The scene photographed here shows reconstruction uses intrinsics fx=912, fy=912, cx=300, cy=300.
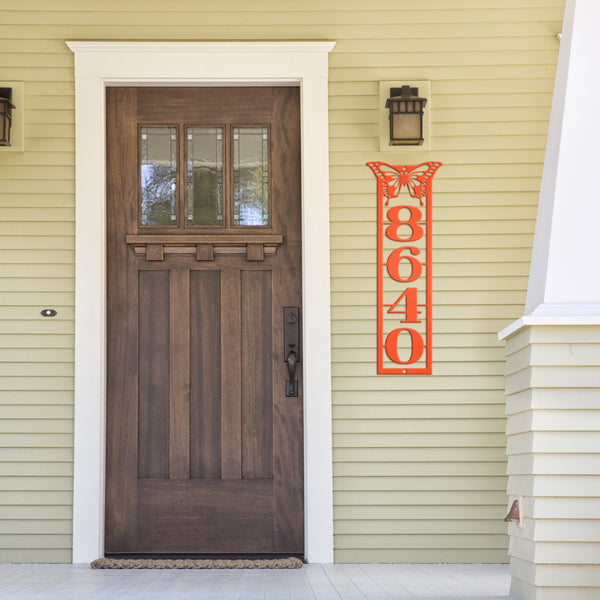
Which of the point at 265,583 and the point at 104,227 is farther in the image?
the point at 104,227

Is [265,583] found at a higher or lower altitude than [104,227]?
lower

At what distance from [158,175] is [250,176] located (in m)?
0.44

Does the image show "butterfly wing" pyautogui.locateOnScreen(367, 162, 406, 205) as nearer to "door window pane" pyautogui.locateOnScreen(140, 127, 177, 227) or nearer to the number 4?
the number 4

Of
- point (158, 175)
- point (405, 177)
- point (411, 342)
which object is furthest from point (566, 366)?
point (158, 175)

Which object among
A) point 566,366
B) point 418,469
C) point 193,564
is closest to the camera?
point 566,366

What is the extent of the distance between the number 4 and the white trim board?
32 centimetres

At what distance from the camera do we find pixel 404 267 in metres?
4.21

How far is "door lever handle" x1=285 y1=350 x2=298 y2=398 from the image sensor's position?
421 cm

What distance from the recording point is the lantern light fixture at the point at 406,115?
13.6 ft

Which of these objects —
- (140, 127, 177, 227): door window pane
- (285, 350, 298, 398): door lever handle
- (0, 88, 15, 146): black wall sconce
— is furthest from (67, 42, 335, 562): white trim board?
(0, 88, 15, 146): black wall sconce

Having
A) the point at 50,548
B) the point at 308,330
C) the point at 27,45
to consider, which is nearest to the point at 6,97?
the point at 27,45

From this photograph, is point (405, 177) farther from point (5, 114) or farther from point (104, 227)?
point (5, 114)

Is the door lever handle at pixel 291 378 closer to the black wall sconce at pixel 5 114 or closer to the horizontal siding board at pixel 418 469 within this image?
the horizontal siding board at pixel 418 469

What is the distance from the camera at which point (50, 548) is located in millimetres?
4082
